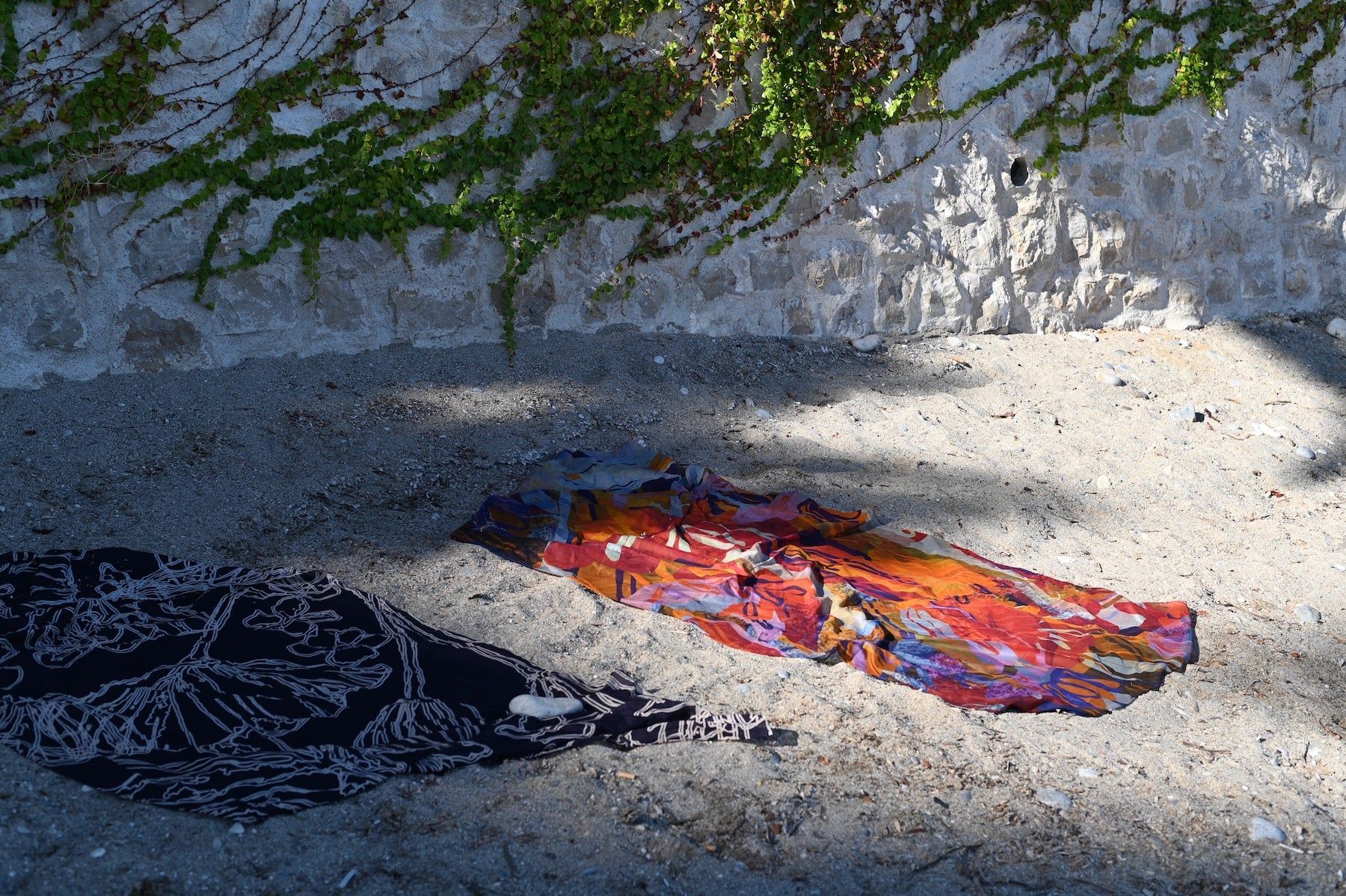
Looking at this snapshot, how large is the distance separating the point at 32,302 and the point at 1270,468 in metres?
3.90

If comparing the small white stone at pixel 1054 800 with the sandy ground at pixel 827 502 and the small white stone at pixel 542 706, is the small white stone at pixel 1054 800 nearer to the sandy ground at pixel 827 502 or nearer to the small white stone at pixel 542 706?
the sandy ground at pixel 827 502

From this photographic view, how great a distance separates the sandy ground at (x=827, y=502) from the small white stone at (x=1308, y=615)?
2 cm

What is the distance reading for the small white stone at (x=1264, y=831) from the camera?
1753mm

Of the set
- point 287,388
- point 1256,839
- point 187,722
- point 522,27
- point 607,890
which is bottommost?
point 1256,839

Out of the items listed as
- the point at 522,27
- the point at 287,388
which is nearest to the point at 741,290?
the point at 522,27

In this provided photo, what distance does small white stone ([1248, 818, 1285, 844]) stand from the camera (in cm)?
175

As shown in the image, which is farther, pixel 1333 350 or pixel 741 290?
pixel 1333 350

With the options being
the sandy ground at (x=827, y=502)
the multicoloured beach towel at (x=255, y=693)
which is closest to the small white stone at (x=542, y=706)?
the multicoloured beach towel at (x=255, y=693)

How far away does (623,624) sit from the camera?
236cm

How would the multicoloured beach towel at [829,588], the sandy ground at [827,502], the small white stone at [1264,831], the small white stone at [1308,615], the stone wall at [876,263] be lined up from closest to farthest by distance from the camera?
the sandy ground at [827,502], the small white stone at [1264,831], the multicoloured beach towel at [829,588], the small white stone at [1308,615], the stone wall at [876,263]

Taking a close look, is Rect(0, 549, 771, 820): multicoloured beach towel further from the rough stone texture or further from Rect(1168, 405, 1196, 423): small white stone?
Rect(1168, 405, 1196, 423): small white stone

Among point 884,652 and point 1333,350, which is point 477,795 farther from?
point 1333,350

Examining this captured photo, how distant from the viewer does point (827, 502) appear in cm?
307

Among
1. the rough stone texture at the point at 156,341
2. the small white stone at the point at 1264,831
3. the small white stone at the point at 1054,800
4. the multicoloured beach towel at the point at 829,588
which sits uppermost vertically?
the rough stone texture at the point at 156,341
